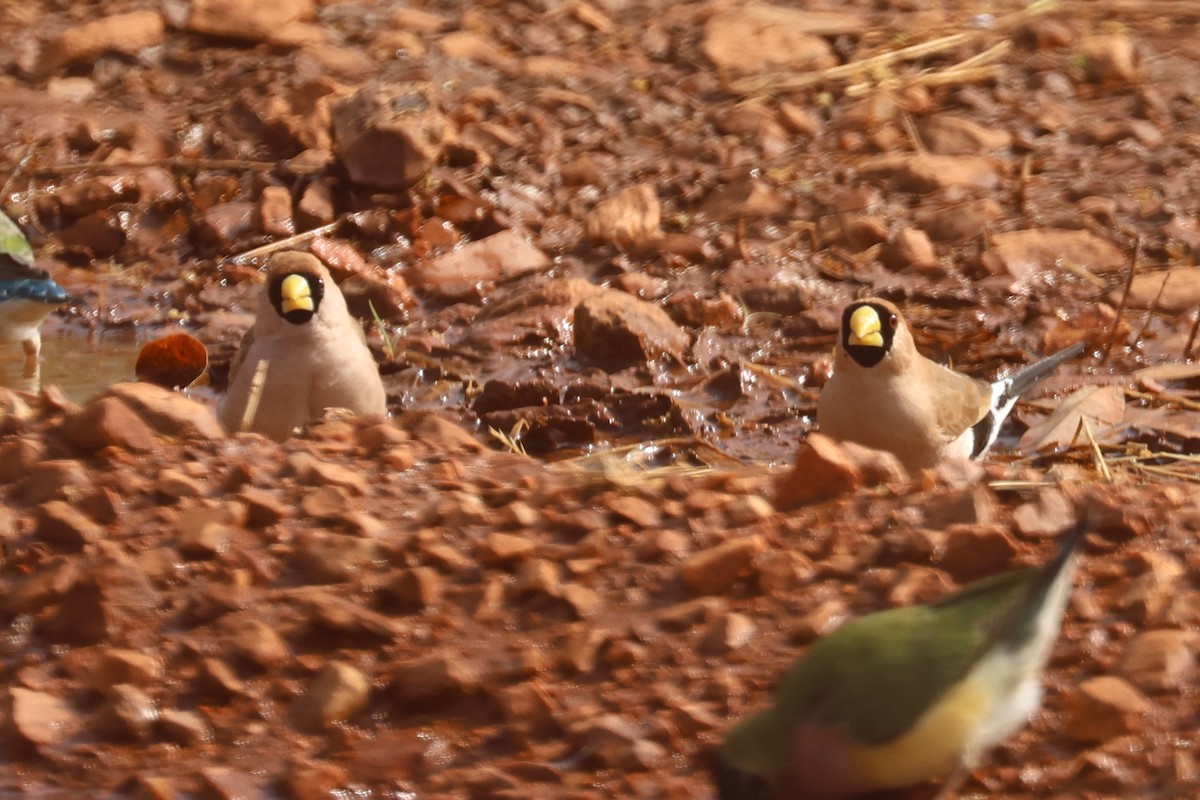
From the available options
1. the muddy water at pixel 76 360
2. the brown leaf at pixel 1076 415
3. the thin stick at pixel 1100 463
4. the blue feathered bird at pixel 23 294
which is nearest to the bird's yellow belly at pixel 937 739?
the thin stick at pixel 1100 463

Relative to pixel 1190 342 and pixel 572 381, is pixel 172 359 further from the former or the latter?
pixel 1190 342

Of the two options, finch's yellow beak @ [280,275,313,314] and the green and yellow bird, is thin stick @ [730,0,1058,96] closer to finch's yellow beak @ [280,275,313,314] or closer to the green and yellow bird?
finch's yellow beak @ [280,275,313,314]

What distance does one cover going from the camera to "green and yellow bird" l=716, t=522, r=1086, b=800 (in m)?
2.76

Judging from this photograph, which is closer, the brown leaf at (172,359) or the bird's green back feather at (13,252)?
the brown leaf at (172,359)

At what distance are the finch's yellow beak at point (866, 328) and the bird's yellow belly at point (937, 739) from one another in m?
2.72

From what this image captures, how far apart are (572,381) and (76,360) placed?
2.15 metres

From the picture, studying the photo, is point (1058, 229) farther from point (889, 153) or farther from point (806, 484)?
point (806, 484)

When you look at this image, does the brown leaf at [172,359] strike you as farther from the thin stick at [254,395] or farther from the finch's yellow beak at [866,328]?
the finch's yellow beak at [866,328]

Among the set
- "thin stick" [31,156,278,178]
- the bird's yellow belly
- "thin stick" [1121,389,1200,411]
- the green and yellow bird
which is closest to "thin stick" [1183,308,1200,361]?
"thin stick" [1121,389,1200,411]

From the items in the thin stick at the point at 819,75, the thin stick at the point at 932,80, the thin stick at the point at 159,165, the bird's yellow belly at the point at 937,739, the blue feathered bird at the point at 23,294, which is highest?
the thin stick at the point at 819,75

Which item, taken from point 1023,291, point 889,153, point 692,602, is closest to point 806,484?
point 692,602

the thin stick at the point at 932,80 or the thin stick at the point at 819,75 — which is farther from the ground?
the thin stick at the point at 819,75

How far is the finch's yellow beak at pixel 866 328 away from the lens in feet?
17.9

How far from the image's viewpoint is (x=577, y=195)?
7902 millimetres
